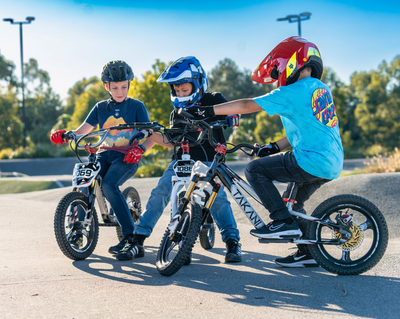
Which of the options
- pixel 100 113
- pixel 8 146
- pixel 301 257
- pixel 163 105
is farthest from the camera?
pixel 8 146

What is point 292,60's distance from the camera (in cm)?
366

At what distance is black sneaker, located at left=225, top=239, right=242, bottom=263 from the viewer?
4.24 m

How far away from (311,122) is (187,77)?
141 centimetres

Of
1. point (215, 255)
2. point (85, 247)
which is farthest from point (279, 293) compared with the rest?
point (85, 247)

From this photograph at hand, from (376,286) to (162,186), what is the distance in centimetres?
224

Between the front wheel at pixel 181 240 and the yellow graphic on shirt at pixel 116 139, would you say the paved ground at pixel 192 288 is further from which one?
the yellow graphic on shirt at pixel 116 139

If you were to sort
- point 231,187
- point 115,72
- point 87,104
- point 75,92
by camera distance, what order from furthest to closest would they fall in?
point 75,92, point 87,104, point 115,72, point 231,187

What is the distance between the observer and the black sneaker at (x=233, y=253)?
4.24 metres

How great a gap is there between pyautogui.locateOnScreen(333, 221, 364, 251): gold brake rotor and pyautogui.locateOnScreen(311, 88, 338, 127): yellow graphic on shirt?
909 millimetres

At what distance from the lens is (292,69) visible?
3.68 meters

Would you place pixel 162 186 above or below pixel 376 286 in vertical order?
above

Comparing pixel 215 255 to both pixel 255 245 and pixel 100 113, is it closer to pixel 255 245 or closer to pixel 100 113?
pixel 255 245

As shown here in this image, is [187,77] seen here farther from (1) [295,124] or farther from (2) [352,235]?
(2) [352,235]

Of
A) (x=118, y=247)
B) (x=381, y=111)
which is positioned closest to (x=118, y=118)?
(x=118, y=247)
